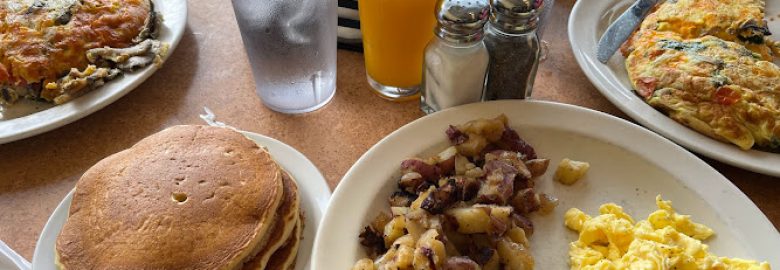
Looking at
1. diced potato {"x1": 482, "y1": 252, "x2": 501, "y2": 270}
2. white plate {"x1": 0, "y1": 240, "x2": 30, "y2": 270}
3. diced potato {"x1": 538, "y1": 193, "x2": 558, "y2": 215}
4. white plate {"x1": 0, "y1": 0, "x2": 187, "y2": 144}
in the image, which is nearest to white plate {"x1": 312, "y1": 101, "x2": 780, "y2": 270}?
diced potato {"x1": 538, "y1": 193, "x2": 558, "y2": 215}

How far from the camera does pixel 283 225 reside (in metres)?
1.05

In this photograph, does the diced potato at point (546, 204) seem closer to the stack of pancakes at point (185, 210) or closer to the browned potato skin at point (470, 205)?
the browned potato skin at point (470, 205)

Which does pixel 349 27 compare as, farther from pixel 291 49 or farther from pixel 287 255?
pixel 287 255

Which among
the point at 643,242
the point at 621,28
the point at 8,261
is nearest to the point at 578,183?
the point at 643,242

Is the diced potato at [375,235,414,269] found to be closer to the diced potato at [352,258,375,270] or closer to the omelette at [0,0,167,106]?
A: the diced potato at [352,258,375,270]

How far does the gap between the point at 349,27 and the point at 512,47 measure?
0.53m

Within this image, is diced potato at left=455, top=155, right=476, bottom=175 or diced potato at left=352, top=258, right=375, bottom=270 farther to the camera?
diced potato at left=455, top=155, right=476, bottom=175

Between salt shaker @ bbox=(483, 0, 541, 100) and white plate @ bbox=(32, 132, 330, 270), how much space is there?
A: 52 centimetres

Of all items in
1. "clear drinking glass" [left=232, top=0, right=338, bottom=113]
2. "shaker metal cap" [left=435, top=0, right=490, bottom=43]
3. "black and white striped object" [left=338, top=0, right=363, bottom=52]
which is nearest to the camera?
"shaker metal cap" [left=435, top=0, right=490, bottom=43]

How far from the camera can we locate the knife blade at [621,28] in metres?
1.56

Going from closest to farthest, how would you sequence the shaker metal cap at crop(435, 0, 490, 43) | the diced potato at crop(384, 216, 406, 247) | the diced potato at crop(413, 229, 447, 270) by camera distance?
the diced potato at crop(413, 229, 447, 270) < the diced potato at crop(384, 216, 406, 247) < the shaker metal cap at crop(435, 0, 490, 43)

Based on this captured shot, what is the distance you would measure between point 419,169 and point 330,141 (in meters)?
0.34

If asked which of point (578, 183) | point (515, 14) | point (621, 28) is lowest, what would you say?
point (578, 183)

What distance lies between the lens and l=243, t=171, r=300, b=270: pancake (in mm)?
1000
